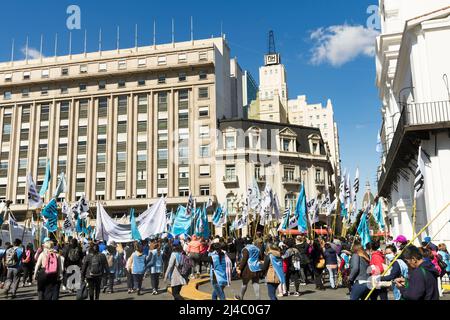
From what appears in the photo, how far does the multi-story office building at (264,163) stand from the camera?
5088 cm

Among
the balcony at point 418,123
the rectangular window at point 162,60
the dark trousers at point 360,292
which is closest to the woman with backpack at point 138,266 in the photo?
the dark trousers at point 360,292

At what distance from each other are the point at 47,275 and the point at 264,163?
4282 centimetres

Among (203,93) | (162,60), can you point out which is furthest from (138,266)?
(162,60)

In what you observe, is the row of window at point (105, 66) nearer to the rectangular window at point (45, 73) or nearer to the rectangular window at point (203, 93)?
the rectangular window at point (45, 73)

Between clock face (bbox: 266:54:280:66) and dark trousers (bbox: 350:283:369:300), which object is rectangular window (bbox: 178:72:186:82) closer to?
dark trousers (bbox: 350:283:369:300)

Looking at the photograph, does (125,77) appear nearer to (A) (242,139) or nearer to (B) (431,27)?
(A) (242,139)

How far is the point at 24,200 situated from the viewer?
54.8 m

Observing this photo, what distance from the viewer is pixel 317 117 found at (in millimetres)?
128375

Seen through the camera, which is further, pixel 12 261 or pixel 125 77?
pixel 125 77

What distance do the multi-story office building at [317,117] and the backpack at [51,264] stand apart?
4698 inches

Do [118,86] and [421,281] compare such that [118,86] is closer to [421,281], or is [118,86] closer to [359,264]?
[359,264]

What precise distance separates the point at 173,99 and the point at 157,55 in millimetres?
6328
